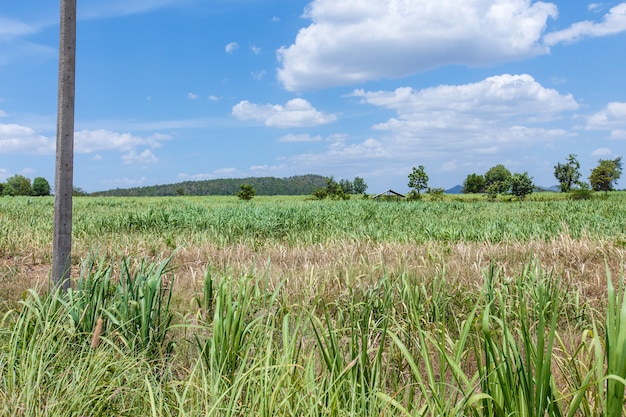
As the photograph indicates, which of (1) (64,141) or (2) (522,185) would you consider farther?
(2) (522,185)

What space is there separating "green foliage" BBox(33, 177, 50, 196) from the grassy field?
11995 centimetres

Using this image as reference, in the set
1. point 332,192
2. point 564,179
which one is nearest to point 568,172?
point 564,179

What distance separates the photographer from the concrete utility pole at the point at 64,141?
4.39 metres

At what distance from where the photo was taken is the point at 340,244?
9312mm

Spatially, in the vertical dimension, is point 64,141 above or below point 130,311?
above

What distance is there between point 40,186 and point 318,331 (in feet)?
434

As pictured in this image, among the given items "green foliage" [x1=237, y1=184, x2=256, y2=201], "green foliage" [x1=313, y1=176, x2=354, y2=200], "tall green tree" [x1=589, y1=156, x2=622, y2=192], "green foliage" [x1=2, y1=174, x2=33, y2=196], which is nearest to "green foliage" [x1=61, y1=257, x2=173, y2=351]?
"green foliage" [x1=313, y1=176, x2=354, y2=200]

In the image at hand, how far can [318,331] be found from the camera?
4.11 meters

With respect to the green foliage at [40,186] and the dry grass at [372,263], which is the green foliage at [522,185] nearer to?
the dry grass at [372,263]

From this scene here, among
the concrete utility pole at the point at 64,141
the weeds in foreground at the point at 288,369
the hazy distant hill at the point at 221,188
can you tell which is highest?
the hazy distant hill at the point at 221,188

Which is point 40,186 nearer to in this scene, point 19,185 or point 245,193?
point 19,185

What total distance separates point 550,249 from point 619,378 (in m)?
7.40

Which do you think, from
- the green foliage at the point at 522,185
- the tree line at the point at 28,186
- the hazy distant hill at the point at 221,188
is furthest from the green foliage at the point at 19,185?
the green foliage at the point at 522,185

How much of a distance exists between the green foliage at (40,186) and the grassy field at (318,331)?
120 meters
